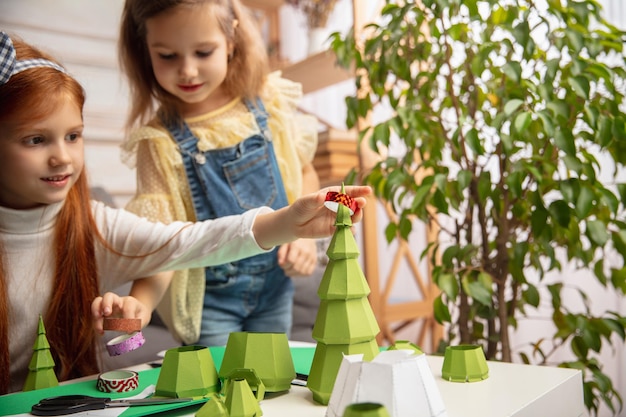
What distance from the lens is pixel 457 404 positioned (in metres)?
0.60

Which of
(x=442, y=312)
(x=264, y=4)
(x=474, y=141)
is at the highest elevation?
(x=264, y=4)

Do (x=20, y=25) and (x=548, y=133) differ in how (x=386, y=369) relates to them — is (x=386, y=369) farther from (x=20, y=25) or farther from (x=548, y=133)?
(x=20, y=25)

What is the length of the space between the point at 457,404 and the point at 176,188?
2.82 ft

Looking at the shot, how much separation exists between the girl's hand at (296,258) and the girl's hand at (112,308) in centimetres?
41

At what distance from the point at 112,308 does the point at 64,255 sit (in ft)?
0.62

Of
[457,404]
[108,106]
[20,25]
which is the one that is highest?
[20,25]

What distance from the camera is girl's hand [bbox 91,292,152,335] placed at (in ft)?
2.82

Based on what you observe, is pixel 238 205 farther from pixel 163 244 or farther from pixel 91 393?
pixel 91 393

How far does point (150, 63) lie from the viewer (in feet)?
4.42

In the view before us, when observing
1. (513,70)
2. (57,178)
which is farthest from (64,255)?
(513,70)

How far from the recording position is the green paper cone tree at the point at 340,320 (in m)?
0.62

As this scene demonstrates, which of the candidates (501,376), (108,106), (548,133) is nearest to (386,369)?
(501,376)

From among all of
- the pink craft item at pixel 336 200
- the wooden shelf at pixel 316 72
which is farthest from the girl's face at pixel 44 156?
the wooden shelf at pixel 316 72

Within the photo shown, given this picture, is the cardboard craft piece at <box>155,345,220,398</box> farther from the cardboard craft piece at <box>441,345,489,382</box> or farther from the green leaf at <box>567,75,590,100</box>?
the green leaf at <box>567,75,590,100</box>
